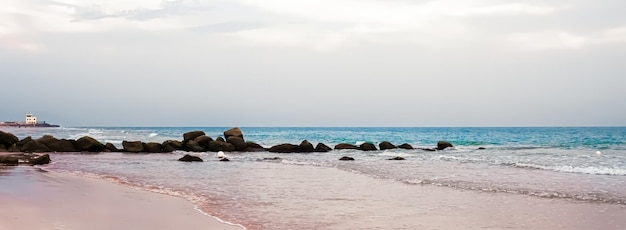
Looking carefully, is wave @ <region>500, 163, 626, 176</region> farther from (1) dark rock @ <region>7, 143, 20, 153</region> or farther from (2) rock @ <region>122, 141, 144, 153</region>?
(1) dark rock @ <region>7, 143, 20, 153</region>

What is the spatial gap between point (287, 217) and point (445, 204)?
366 centimetres

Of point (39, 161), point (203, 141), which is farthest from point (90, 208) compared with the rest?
point (203, 141)

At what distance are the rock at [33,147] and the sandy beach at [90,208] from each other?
19005 mm

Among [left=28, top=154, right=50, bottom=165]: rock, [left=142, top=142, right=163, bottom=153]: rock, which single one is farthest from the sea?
[left=142, top=142, right=163, bottom=153]: rock

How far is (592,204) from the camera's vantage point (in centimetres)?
1155

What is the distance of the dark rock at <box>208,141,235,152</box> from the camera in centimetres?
3650

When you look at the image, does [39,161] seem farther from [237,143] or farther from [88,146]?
[237,143]

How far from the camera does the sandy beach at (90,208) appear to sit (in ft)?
28.5

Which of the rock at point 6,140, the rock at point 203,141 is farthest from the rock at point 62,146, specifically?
the rock at point 203,141

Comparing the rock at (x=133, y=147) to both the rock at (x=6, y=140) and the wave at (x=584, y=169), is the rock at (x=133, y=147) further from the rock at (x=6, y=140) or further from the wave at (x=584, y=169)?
the wave at (x=584, y=169)

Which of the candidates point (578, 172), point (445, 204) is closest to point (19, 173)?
point (445, 204)

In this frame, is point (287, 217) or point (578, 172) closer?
point (287, 217)

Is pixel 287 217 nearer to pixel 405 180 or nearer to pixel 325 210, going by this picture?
pixel 325 210

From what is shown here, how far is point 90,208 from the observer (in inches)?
405
